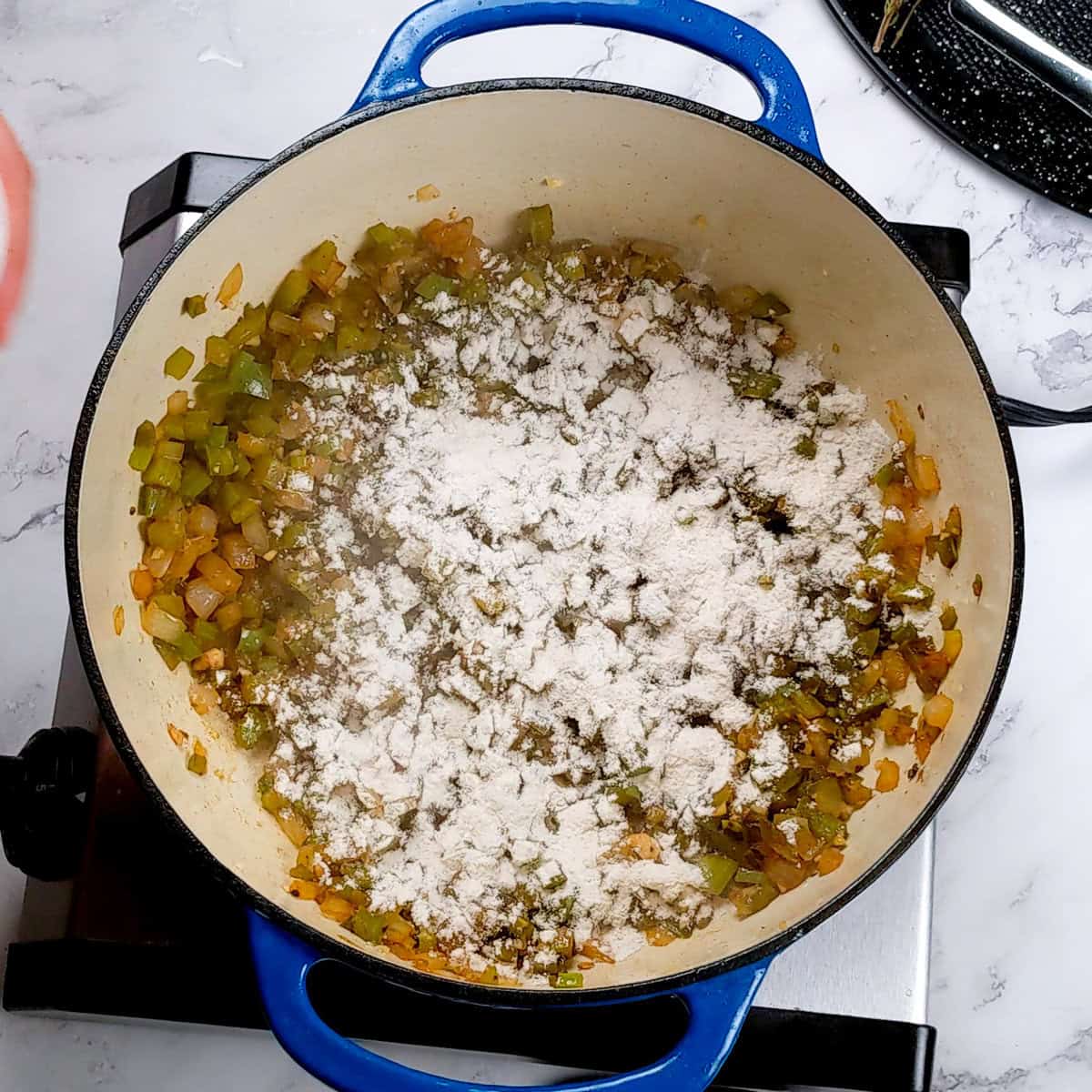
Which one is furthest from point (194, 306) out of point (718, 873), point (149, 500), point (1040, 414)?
point (1040, 414)

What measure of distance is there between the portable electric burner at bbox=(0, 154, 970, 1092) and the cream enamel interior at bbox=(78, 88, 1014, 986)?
69 millimetres

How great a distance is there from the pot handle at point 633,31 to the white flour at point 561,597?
19 cm

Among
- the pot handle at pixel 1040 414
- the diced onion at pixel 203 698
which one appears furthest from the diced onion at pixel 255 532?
the pot handle at pixel 1040 414

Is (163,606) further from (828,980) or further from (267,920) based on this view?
(828,980)

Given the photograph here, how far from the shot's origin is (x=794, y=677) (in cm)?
95

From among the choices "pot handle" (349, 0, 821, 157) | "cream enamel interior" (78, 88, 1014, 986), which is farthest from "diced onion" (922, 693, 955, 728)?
"pot handle" (349, 0, 821, 157)

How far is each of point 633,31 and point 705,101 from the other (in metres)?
0.34

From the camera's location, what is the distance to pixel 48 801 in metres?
→ 0.90

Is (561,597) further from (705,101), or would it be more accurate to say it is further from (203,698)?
(705,101)

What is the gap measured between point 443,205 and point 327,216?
0.34 feet

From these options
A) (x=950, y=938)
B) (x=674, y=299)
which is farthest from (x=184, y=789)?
(x=950, y=938)

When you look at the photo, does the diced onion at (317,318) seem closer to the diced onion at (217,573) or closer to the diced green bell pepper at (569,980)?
the diced onion at (217,573)

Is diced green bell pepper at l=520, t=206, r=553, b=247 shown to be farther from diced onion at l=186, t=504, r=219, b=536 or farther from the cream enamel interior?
diced onion at l=186, t=504, r=219, b=536

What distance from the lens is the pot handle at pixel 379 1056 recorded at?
76 centimetres
